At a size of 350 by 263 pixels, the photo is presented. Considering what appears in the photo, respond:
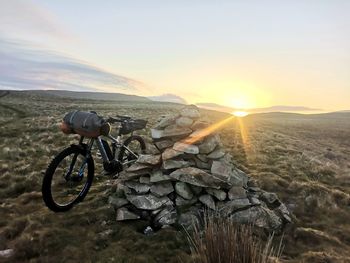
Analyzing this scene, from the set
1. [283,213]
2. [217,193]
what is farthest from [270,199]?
[217,193]

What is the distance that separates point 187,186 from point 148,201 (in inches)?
48.1

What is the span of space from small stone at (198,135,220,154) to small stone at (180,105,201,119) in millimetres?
870

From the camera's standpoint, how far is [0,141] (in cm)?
2309

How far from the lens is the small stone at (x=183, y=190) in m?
10.2

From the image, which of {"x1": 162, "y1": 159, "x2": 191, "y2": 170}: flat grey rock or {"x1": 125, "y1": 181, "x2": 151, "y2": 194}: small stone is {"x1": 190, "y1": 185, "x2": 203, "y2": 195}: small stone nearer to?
{"x1": 162, "y1": 159, "x2": 191, "y2": 170}: flat grey rock

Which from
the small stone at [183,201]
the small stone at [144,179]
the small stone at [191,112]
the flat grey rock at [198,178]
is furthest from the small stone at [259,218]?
the small stone at [191,112]

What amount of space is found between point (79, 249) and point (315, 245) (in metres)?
6.09

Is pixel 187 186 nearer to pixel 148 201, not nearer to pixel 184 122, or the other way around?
pixel 148 201

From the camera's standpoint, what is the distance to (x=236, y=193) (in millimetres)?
10531

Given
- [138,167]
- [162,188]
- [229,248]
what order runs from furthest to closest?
1. [138,167]
2. [162,188]
3. [229,248]

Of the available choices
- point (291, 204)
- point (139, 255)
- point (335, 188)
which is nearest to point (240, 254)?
point (139, 255)

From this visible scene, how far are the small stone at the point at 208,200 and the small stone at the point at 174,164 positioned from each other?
107 cm

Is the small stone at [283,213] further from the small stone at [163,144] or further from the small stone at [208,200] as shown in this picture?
the small stone at [163,144]

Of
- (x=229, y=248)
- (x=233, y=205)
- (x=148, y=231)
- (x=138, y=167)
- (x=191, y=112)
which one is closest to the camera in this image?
(x=229, y=248)
